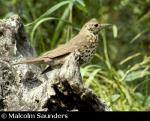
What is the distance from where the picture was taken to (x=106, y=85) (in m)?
6.92

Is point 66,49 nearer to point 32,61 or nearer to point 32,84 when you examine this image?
point 32,61

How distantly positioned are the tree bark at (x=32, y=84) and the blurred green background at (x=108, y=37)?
3.70 feet

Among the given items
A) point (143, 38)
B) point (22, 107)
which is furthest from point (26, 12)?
point (22, 107)

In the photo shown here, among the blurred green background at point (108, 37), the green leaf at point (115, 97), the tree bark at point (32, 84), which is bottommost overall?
the tree bark at point (32, 84)

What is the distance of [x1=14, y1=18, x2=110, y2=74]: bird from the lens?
17.2 feet

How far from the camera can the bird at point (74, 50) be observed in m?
5.25

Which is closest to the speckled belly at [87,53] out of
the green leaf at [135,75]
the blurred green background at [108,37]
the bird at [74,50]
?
the bird at [74,50]

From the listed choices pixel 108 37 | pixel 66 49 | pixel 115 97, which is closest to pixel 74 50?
pixel 66 49

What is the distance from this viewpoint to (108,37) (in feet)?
29.4

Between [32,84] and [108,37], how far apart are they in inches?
156

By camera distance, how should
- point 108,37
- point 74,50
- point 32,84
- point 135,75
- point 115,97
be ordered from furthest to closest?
point 108,37 < point 135,75 < point 115,97 < point 74,50 < point 32,84

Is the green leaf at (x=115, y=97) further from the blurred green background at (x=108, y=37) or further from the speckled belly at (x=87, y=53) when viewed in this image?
the speckled belly at (x=87, y=53)

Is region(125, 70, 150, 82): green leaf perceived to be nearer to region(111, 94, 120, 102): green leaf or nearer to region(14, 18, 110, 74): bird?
region(111, 94, 120, 102): green leaf

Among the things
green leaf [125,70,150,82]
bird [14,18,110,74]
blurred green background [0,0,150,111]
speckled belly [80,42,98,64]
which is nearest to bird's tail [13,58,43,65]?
bird [14,18,110,74]
